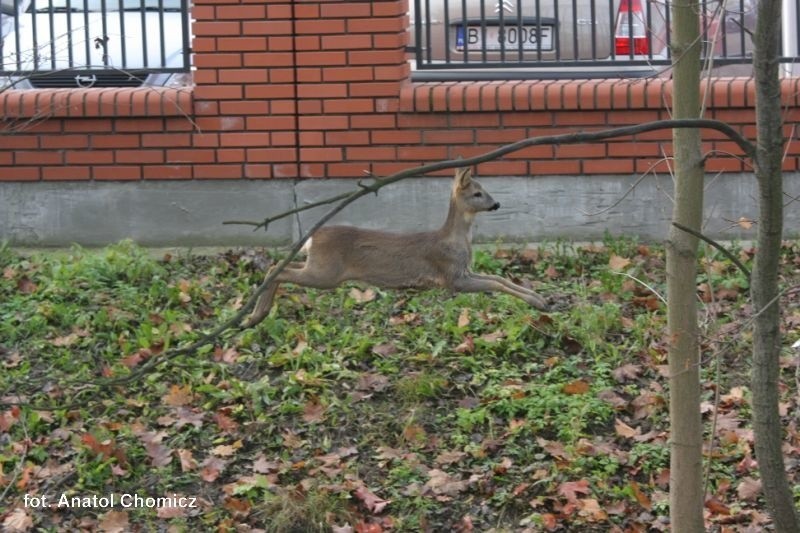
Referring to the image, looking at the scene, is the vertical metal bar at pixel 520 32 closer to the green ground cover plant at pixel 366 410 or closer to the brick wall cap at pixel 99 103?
the green ground cover plant at pixel 366 410

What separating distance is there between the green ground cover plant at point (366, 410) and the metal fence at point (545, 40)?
5.58 feet

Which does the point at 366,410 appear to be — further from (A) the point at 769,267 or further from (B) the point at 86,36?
(B) the point at 86,36

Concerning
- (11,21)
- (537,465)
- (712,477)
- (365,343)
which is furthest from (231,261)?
(712,477)

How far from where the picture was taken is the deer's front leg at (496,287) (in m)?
6.98

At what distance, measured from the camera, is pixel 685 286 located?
4223mm

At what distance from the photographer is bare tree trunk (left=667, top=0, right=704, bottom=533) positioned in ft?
13.4

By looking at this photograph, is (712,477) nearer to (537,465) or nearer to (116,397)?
(537,465)

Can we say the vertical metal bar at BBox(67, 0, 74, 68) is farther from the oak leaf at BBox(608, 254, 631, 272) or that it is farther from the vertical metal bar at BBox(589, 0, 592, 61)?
the oak leaf at BBox(608, 254, 631, 272)

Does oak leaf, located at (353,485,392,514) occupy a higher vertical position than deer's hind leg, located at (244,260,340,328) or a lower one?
lower

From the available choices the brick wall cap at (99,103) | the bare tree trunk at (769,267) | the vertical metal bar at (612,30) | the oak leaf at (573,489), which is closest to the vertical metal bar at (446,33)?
the vertical metal bar at (612,30)

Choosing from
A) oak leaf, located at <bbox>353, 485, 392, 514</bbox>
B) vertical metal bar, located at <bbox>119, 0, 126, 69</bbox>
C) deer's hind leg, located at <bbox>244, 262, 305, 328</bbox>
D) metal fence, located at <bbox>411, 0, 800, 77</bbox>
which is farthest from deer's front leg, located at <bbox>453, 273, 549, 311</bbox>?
vertical metal bar, located at <bbox>119, 0, 126, 69</bbox>

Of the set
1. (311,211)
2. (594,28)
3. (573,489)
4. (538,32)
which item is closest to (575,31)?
(594,28)

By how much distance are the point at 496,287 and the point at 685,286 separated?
2940mm

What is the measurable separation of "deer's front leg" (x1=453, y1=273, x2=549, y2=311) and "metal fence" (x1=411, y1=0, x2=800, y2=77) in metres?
1.93
